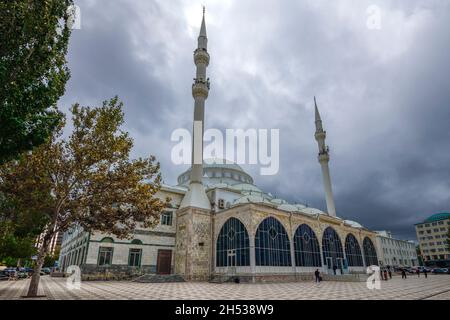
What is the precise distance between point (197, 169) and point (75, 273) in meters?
15.3

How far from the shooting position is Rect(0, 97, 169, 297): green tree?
1230 cm

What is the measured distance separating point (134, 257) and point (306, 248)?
17654 millimetres

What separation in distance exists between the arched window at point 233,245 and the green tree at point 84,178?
480 inches

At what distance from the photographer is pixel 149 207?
565 inches

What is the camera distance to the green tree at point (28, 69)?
782cm

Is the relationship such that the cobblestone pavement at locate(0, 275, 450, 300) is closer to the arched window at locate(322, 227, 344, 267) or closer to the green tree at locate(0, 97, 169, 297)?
the green tree at locate(0, 97, 169, 297)

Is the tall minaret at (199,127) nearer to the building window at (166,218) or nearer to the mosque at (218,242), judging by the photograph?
the mosque at (218,242)

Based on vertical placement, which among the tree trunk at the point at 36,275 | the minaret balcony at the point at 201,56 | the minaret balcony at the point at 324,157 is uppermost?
the minaret balcony at the point at 201,56

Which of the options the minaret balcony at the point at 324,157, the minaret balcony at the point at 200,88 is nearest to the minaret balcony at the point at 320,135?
the minaret balcony at the point at 324,157

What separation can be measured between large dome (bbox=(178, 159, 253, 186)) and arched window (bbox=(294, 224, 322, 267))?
14059 mm

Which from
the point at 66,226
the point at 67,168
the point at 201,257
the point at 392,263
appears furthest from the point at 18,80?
the point at 392,263

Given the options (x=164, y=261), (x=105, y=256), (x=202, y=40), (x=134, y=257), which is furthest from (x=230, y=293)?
(x=202, y=40)


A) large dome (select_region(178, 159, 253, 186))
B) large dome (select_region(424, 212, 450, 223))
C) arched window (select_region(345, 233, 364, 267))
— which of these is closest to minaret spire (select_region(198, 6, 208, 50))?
large dome (select_region(178, 159, 253, 186))
